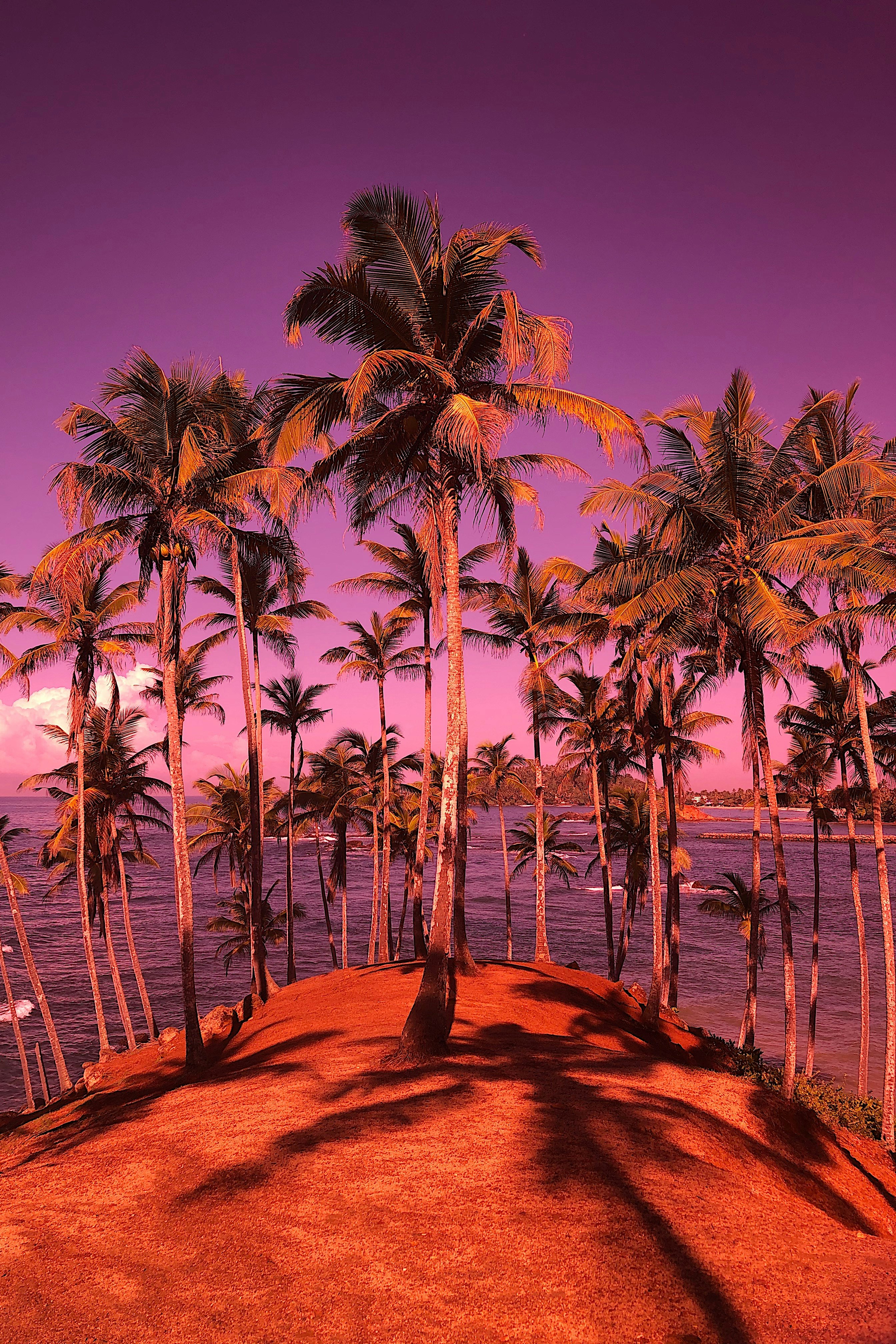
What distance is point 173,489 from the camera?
13.5 m

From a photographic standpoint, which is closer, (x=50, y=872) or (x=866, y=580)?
(x=866, y=580)

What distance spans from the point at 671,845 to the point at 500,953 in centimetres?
2878

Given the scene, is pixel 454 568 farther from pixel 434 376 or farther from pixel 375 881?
pixel 375 881

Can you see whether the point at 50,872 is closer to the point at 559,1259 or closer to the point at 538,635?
the point at 538,635

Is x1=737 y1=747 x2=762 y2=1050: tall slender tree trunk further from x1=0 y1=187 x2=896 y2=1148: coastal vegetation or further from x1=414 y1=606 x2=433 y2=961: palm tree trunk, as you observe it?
x1=414 y1=606 x2=433 y2=961: palm tree trunk

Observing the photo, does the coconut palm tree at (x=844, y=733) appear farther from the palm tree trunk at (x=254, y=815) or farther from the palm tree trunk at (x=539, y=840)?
the palm tree trunk at (x=254, y=815)

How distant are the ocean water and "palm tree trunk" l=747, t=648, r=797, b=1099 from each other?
12773mm

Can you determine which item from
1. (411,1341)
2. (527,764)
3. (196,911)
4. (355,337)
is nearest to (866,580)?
(355,337)

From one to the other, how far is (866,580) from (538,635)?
11135 mm

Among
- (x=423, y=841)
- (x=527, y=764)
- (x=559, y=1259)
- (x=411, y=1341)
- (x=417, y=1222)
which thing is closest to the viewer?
(x=411, y=1341)

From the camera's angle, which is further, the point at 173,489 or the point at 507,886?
the point at 507,886

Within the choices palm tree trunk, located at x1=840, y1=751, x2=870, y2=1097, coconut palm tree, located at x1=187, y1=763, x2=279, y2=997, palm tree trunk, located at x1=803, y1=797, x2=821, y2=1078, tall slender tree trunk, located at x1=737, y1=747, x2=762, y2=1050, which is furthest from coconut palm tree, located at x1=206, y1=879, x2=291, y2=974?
palm tree trunk, located at x1=840, y1=751, x2=870, y2=1097

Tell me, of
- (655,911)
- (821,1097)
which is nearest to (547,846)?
(655,911)

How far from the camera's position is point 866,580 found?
505 inches
